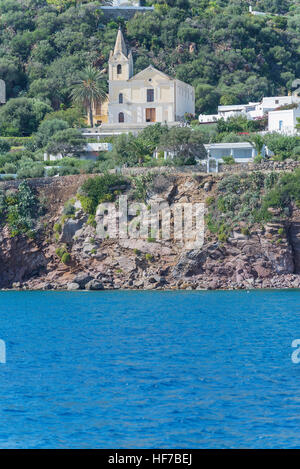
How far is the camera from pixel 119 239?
70.4m

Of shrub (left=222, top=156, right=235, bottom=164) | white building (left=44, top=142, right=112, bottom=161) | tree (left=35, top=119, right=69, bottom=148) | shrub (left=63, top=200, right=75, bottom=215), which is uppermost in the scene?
tree (left=35, top=119, right=69, bottom=148)

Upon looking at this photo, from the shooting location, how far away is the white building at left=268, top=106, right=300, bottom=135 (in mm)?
88512

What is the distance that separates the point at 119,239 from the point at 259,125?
93.3 feet

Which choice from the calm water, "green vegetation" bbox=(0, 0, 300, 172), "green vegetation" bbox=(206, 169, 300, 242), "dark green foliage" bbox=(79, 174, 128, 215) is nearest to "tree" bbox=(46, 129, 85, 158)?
"green vegetation" bbox=(0, 0, 300, 172)

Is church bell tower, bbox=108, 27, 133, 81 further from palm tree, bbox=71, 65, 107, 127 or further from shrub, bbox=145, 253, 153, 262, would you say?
shrub, bbox=145, 253, 153, 262

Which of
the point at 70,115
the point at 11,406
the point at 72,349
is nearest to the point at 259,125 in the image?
the point at 70,115

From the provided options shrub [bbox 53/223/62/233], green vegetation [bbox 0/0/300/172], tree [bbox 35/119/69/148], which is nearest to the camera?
shrub [bbox 53/223/62/233]

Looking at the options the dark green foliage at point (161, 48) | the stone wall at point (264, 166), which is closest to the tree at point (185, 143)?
the stone wall at point (264, 166)

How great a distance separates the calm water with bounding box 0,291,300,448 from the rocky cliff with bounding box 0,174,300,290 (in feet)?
34.4

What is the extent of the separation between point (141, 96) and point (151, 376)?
67.9 m

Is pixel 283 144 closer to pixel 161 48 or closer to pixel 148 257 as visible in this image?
pixel 148 257

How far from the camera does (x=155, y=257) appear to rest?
6900 cm

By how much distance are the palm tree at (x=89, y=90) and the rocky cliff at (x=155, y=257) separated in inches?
1106
